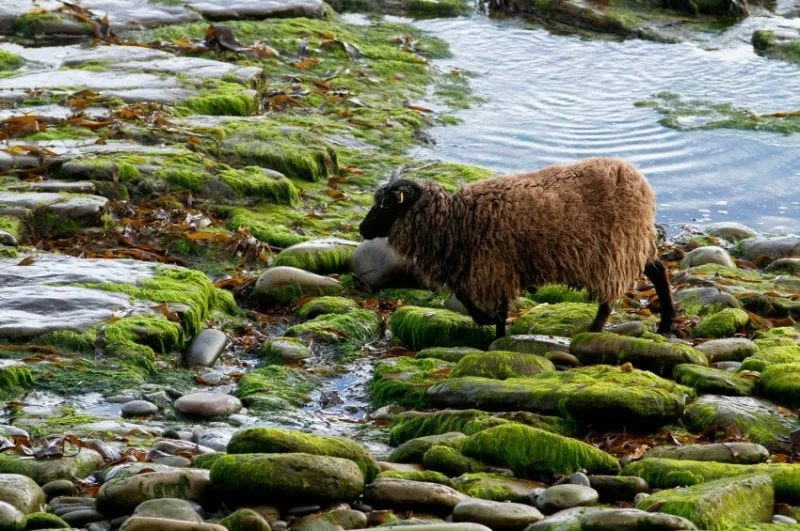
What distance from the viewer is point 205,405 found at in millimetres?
8102

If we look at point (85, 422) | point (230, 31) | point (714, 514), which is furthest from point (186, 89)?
point (714, 514)

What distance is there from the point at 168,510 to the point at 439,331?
13.7 ft

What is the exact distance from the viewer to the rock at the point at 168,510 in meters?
5.79

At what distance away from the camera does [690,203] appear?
14617 millimetres

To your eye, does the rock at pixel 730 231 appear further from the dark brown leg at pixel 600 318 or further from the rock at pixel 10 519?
the rock at pixel 10 519

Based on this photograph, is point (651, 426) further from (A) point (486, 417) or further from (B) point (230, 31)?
(B) point (230, 31)

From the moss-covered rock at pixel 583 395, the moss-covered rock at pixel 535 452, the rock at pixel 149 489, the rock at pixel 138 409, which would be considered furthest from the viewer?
the rock at pixel 138 409

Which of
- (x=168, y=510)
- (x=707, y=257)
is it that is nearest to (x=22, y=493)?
(x=168, y=510)

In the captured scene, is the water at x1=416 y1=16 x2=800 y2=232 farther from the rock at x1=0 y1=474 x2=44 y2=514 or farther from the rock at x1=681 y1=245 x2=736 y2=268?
the rock at x1=0 y1=474 x2=44 y2=514

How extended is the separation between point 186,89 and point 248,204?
3.41 meters

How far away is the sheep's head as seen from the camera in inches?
389

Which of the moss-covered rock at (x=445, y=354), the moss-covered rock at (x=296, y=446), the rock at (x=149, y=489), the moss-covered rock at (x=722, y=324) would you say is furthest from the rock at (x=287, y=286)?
the rock at (x=149, y=489)

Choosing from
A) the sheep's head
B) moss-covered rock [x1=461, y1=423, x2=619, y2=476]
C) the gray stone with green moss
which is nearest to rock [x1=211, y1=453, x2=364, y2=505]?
moss-covered rock [x1=461, y1=423, x2=619, y2=476]

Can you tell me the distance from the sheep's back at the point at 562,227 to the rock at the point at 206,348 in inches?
75.4
